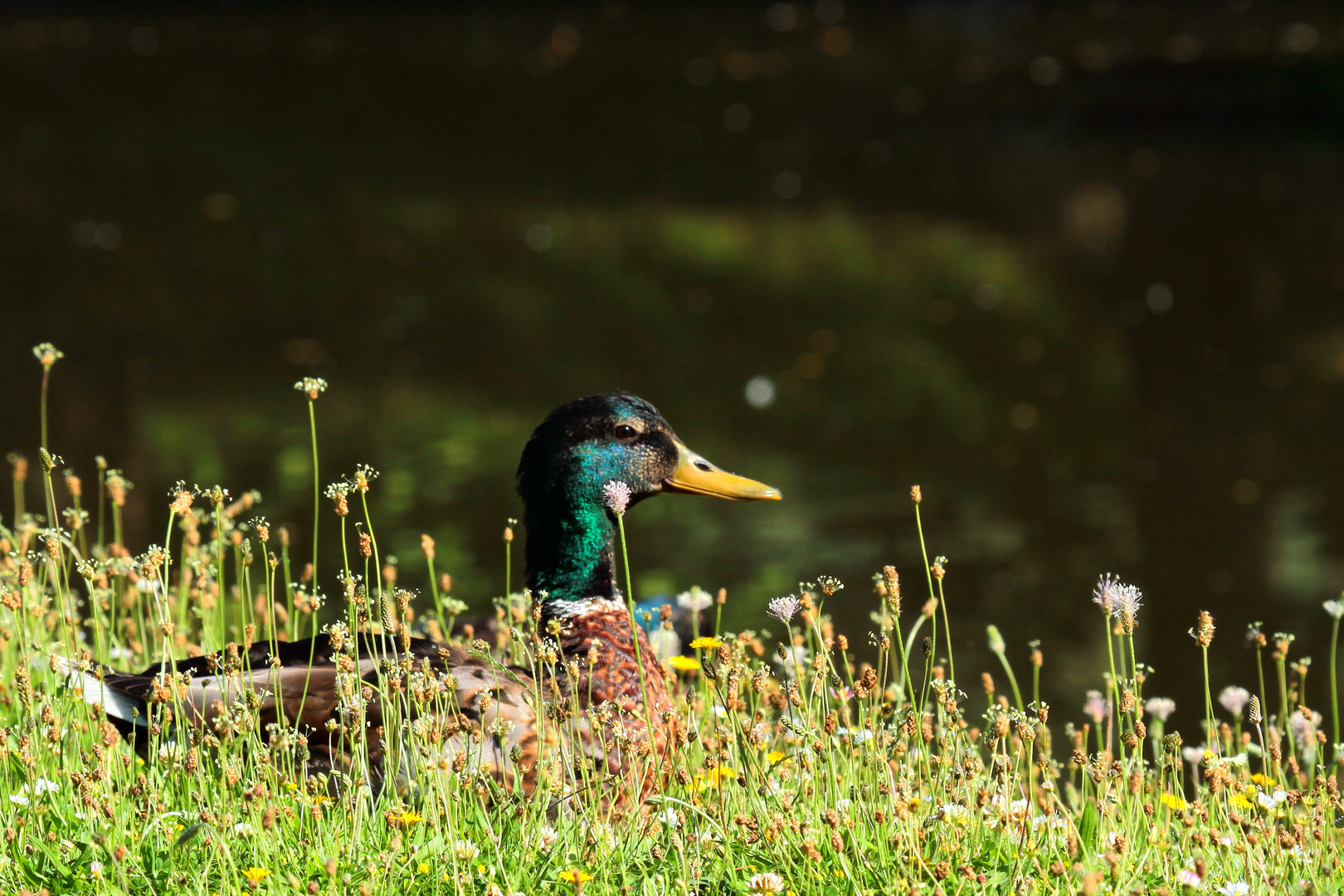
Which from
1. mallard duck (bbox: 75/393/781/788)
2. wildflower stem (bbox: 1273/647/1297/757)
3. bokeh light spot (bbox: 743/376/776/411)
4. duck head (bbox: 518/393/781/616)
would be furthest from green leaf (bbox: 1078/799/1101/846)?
bokeh light spot (bbox: 743/376/776/411)

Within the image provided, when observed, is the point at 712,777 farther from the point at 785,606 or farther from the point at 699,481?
the point at 699,481

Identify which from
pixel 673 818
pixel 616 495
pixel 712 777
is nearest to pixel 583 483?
pixel 616 495

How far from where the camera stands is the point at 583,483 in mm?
3869

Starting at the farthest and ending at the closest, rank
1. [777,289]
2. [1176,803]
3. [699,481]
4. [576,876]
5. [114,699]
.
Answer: [777,289]
[699,481]
[114,699]
[1176,803]
[576,876]

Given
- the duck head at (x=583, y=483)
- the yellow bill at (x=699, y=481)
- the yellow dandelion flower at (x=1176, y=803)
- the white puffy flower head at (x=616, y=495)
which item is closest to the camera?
the yellow dandelion flower at (x=1176, y=803)

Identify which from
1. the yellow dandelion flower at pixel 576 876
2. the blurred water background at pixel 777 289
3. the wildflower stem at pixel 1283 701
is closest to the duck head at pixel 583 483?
the wildflower stem at pixel 1283 701

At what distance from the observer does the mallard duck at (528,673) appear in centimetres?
294

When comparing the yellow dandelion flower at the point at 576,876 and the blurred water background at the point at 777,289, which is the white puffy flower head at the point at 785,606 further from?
the blurred water background at the point at 777,289

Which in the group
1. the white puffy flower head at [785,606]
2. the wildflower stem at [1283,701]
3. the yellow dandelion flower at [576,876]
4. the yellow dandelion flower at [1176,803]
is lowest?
the yellow dandelion flower at [576,876]

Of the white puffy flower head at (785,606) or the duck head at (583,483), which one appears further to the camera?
the duck head at (583,483)

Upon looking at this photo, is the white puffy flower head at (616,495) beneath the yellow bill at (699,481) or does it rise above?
beneath

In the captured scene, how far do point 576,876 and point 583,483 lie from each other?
1764mm

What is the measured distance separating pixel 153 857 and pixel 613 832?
76 cm

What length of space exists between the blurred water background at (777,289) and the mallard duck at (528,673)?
2.55 metres
